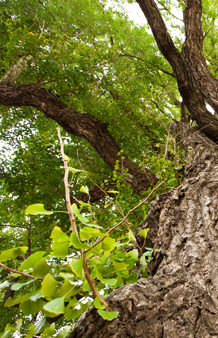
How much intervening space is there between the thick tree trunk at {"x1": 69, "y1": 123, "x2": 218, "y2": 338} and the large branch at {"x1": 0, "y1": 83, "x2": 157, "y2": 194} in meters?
2.15

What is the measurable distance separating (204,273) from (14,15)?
7.59 metres

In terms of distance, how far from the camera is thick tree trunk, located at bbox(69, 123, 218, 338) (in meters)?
0.70

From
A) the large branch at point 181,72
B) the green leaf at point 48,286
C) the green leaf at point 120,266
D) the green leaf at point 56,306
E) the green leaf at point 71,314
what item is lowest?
the green leaf at point 71,314

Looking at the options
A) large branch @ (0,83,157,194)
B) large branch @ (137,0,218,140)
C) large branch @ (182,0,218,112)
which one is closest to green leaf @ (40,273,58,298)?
large branch @ (0,83,157,194)

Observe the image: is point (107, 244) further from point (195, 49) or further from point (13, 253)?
point (195, 49)

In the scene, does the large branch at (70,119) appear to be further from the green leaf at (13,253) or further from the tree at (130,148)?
the green leaf at (13,253)

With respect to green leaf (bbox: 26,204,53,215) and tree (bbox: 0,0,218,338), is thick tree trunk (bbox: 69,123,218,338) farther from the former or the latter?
green leaf (bbox: 26,204,53,215)

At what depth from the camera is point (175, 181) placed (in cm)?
211

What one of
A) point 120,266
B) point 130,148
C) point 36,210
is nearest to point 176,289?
point 120,266

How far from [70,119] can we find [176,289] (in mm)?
3255

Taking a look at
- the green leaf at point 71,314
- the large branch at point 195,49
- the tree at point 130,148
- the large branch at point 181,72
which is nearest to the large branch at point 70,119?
the tree at point 130,148

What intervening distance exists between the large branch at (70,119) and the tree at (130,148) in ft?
0.06

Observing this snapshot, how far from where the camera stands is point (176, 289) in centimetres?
83

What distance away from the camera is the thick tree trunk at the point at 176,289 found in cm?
70
